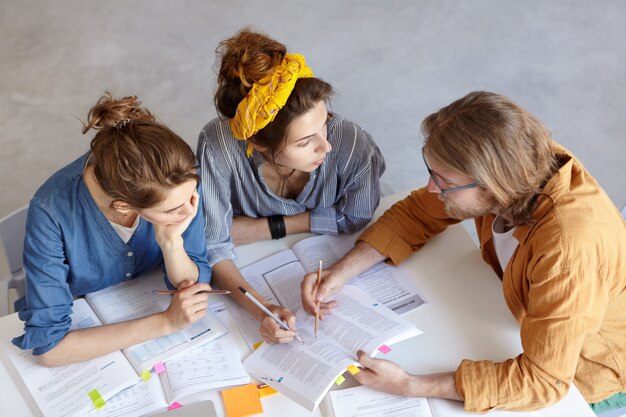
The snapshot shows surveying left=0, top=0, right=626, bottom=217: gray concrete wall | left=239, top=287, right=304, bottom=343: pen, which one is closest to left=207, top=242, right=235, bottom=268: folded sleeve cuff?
left=239, top=287, right=304, bottom=343: pen

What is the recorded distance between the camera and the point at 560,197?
70.5 inches

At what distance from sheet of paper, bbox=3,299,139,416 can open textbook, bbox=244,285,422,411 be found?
0.35 metres

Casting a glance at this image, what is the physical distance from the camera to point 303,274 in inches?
87.3

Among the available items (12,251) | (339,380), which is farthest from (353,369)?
(12,251)

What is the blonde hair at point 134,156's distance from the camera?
1.78 m

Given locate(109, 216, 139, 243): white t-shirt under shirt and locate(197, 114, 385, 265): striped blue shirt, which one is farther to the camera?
locate(197, 114, 385, 265): striped blue shirt

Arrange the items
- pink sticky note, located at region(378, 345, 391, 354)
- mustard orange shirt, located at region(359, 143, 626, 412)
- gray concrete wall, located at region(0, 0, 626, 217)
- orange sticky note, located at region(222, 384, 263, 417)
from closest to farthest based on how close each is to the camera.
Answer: mustard orange shirt, located at region(359, 143, 626, 412) < orange sticky note, located at region(222, 384, 263, 417) < pink sticky note, located at region(378, 345, 391, 354) < gray concrete wall, located at region(0, 0, 626, 217)

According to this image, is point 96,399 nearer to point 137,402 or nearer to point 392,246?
point 137,402

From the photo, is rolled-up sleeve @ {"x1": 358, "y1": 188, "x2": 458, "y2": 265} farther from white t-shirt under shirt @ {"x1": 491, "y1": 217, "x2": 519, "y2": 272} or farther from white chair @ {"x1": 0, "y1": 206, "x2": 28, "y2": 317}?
white chair @ {"x1": 0, "y1": 206, "x2": 28, "y2": 317}

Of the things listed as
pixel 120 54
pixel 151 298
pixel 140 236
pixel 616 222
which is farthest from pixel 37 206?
pixel 120 54

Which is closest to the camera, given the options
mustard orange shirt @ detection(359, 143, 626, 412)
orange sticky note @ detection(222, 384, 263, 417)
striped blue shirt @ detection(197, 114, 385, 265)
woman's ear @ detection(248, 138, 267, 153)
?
mustard orange shirt @ detection(359, 143, 626, 412)

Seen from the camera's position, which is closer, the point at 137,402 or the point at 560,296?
the point at 560,296

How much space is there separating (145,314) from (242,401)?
1.45ft

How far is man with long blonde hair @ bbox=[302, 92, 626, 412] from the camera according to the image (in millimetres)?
1715
